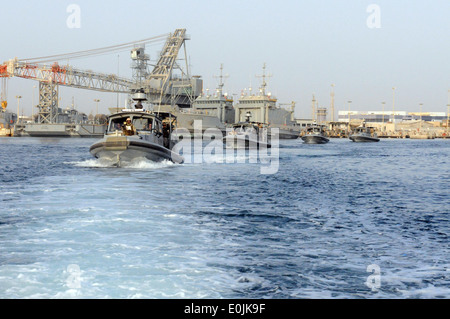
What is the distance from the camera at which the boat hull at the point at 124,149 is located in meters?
25.0

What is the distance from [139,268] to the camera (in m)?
8.06

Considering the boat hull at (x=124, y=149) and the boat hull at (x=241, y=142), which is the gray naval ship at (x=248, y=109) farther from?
the boat hull at (x=124, y=149)

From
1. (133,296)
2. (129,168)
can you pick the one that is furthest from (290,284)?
(129,168)

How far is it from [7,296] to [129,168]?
20.2 meters

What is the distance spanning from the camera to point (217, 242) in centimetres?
1032

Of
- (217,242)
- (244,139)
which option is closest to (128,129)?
(217,242)

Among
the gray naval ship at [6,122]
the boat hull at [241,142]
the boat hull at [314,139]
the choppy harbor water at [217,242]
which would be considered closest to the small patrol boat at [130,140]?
the choppy harbor water at [217,242]

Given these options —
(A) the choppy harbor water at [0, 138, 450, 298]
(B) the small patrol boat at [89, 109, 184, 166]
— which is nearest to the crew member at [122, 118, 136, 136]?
(B) the small patrol boat at [89, 109, 184, 166]

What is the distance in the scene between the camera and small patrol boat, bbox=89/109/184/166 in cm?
2514

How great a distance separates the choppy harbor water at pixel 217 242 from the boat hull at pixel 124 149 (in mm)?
5368

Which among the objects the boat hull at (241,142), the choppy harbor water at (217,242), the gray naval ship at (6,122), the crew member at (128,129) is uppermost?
the gray naval ship at (6,122)

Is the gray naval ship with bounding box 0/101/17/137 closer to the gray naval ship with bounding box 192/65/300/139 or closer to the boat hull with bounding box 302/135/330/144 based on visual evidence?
the gray naval ship with bounding box 192/65/300/139

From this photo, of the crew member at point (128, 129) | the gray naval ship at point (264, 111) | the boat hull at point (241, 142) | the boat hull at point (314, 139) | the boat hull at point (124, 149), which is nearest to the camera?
the boat hull at point (124, 149)

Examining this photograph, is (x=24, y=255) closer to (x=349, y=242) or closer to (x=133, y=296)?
(x=133, y=296)
